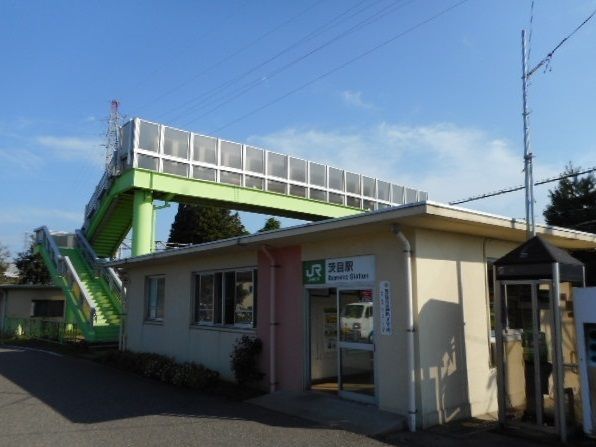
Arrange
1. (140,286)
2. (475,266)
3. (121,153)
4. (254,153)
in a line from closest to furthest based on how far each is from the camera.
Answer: (475,266), (140,286), (121,153), (254,153)

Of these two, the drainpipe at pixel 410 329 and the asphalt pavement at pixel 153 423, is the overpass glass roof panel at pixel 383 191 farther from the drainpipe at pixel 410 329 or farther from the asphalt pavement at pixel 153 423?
the drainpipe at pixel 410 329

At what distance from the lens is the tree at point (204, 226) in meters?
40.5

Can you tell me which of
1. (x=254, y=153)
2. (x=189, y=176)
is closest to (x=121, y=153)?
(x=189, y=176)

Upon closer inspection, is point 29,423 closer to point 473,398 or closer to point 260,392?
point 260,392

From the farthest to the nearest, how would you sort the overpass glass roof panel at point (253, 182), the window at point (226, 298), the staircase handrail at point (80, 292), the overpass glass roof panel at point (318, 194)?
the overpass glass roof panel at point (318, 194), the overpass glass roof panel at point (253, 182), the staircase handrail at point (80, 292), the window at point (226, 298)

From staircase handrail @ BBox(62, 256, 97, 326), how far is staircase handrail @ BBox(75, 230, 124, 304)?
861mm

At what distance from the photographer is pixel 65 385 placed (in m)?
10.9

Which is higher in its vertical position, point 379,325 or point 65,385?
point 379,325

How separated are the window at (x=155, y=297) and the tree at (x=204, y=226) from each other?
82.4 ft

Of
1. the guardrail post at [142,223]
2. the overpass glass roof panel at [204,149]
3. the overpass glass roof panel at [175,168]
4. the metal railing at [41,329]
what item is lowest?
the metal railing at [41,329]

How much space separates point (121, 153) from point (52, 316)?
39.3 ft

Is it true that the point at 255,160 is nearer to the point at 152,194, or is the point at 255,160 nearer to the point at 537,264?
the point at 152,194

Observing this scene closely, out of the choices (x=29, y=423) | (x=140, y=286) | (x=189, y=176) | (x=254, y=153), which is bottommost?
(x=29, y=423)

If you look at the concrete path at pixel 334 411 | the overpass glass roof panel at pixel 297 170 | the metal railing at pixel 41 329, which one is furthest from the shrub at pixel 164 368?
the overpass glass roof panel at pixel 297 170
